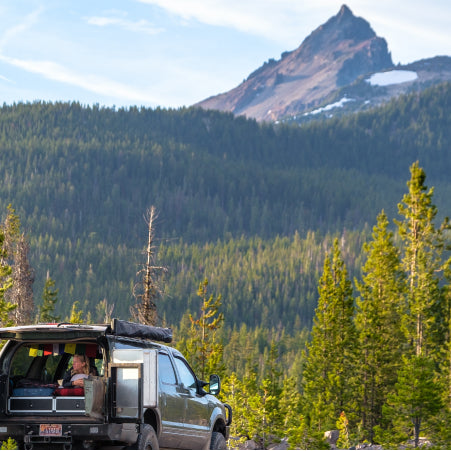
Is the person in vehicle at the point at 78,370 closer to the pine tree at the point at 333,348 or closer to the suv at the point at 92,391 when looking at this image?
the suv at the point at 92,391

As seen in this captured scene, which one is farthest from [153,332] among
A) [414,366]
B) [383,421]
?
[383,421]

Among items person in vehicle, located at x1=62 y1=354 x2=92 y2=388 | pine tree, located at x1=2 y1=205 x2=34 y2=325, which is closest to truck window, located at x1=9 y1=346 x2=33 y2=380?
person in vehicle, located at x1=62 y1=354 x2=92 y2=388

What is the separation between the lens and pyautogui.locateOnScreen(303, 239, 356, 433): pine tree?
2464 inches

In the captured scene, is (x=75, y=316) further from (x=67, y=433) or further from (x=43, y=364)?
(x=67, y=433)

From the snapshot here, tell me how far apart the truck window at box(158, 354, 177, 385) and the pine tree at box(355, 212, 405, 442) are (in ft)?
140

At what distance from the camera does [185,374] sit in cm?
1656

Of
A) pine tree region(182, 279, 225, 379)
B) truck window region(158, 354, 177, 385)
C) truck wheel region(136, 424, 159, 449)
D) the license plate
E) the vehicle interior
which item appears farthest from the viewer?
pine tree region(182, 279, 225, 379)

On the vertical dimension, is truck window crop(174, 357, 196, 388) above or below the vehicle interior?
below

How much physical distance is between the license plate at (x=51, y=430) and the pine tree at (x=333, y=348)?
48942 mm

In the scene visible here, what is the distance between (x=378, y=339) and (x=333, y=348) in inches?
238

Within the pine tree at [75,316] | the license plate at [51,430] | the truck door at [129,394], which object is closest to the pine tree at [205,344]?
the pine tree at [75,316]

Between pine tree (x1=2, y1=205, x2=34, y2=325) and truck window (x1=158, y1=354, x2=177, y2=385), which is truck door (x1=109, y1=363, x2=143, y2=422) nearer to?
truck window (x1=158, y1=354, x2=177, y2=385)

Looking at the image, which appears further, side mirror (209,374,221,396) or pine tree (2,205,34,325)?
pine tree (2,205,34,325)

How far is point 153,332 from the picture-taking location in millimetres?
15320
